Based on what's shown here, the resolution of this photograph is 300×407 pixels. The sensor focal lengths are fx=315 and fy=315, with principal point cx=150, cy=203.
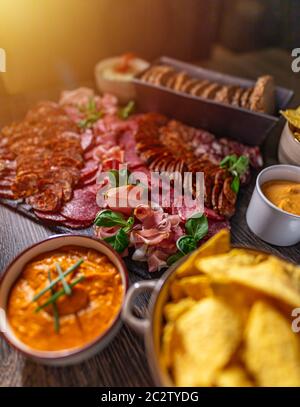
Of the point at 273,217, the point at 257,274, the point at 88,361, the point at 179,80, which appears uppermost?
the point at 179,80

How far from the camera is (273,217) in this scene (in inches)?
47.1

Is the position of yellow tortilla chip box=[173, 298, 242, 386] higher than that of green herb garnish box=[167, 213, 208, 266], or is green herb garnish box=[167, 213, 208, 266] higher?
yellow tortilla chip box=[173, 298, 242, 386]

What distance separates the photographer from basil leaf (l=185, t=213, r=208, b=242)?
1.21 metres

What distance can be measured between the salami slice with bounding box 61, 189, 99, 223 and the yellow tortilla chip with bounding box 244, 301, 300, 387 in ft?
2.60

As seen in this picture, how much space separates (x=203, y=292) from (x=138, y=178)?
0.71m

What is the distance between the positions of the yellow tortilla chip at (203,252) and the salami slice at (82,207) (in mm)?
566

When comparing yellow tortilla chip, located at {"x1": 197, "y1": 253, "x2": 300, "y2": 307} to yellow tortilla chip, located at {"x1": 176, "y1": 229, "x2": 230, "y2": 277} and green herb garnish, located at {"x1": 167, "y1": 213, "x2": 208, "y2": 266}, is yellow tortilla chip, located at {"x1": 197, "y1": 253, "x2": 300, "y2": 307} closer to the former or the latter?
yellow tortilla chip, located at {"x1": 176, "y1": 229, "x2": 230, "y2": 277}

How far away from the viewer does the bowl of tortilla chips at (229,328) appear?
0.70m

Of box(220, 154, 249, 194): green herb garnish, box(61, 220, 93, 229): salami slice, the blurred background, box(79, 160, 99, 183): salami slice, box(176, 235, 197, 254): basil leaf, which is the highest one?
the blurred background

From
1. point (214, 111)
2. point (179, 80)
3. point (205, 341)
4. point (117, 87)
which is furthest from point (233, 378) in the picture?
point (117, 87)

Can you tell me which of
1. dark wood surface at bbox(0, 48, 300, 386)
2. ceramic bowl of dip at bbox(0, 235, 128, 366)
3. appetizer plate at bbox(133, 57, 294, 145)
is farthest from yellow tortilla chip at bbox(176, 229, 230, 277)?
appetizer plate at bbox(133, 57, 294, 145)

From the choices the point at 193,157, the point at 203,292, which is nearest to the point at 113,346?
the point at 203,292

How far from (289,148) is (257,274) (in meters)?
0.91

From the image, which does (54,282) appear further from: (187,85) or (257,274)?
(187,85)
